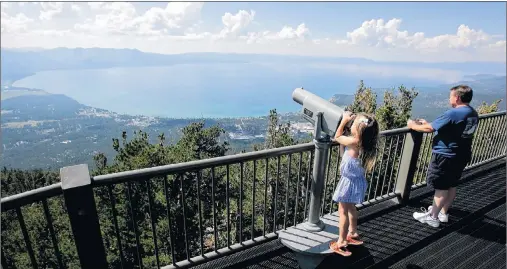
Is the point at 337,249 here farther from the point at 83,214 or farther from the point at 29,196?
the point at 29,196

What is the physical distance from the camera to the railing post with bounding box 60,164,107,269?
2.06 meters

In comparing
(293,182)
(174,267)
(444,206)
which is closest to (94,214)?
(174,267)

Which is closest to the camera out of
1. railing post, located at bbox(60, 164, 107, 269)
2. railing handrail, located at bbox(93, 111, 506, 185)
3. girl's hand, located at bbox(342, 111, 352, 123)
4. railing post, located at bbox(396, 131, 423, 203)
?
railing post, located at bbox(60, 164, 107, 269)

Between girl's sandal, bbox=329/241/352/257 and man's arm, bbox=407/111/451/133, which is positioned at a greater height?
man's arm, bbox=407/111/451/133

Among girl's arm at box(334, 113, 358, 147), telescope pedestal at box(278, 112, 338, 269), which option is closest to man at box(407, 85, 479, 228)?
girl's arm at box(334, 113, 358, 147)

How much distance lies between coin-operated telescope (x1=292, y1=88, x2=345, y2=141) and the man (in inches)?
52.3

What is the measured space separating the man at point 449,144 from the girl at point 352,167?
3.48ft

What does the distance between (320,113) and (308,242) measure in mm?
1272

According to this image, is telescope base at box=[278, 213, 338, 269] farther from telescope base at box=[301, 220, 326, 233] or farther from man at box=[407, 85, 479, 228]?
man at box=[407, 85, 479, 228]

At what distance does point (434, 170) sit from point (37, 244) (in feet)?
99.3

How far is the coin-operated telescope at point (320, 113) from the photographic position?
2.59 m

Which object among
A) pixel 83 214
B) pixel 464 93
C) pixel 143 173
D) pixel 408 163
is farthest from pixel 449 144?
pixel 83 214

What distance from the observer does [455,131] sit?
327cm

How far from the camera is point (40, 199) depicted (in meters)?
2.00
